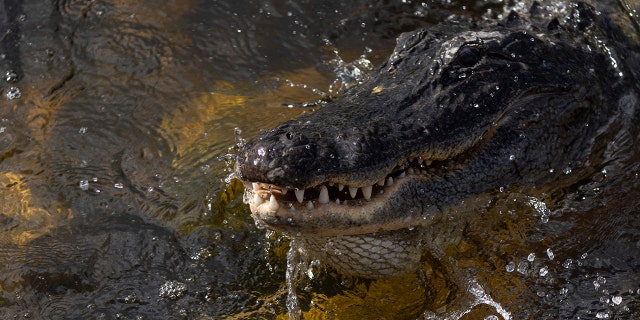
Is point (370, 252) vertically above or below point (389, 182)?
below

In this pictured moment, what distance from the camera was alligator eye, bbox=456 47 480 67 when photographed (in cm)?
376

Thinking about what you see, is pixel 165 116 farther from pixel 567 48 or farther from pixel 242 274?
pixel 567 48

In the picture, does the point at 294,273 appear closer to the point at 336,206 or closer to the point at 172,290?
the point at 172,290

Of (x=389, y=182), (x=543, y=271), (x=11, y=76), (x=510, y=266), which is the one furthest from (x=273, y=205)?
(x=11, y=76)

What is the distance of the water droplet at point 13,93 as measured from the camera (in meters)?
5.00

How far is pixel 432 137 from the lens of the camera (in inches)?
134

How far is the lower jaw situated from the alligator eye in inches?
33.7

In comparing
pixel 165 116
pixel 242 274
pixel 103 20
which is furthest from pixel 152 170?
pixel 103 20

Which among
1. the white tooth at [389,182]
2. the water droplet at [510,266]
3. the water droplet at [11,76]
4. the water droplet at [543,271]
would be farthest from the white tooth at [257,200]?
the water droplet at [11,76]

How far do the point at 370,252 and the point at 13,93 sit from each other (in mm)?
2751

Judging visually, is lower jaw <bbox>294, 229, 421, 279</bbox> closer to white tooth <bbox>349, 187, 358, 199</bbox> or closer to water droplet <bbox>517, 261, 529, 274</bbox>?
white tooth <bbox>349, 187, 358, 199</bbox>

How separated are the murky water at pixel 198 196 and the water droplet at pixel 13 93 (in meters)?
0.01

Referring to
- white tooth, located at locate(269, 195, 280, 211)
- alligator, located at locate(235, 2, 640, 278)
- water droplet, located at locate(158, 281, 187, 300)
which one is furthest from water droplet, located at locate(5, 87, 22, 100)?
white tooth, located at locate(269, 195, 280, 211)

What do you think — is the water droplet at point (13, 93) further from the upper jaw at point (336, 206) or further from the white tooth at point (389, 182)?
the white tooth at point (389, 182)
